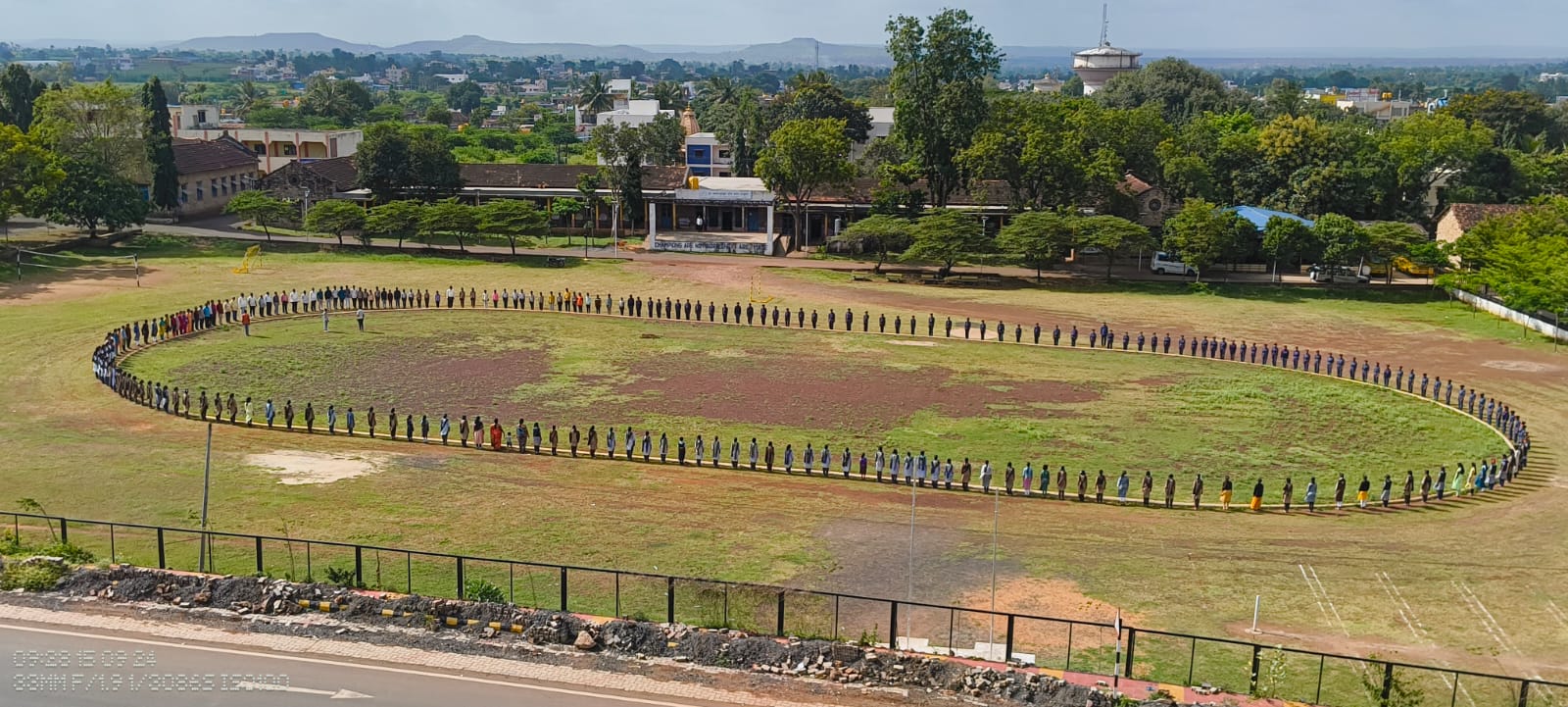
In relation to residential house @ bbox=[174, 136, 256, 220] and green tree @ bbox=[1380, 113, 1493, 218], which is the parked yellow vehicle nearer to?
green tree @ bbox=[1380, 113, 1493, 218]

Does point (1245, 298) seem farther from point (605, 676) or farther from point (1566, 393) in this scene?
point (605, 676)

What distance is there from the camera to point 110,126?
75.4 m

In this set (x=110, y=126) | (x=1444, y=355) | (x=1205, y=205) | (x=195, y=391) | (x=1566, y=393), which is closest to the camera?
(x=195, y=391)

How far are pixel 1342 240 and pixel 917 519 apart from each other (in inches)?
1767

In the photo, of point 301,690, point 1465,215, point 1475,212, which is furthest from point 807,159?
point 301,690

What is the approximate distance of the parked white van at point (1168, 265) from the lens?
71425 millimetres

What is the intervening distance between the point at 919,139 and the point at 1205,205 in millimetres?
16574

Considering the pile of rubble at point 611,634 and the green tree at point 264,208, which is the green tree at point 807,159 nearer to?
the green tree at point 264,208

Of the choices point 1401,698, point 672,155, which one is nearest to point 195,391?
point 1401,698

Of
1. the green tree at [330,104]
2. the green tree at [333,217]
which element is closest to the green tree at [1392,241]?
the green tree at [333,217]

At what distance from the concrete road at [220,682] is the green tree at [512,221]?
170 ft

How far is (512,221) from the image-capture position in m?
72.2

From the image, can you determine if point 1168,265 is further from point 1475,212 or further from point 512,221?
point 512,221

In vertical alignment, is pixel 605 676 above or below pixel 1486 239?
below
